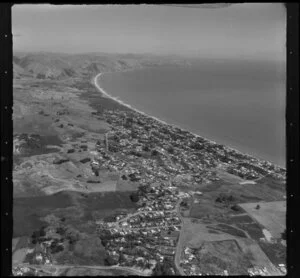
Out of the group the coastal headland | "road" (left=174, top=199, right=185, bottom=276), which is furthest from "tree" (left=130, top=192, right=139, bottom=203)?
"road" (left=174, top=199, right=185, bottom=276)

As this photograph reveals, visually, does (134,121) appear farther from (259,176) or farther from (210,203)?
(259,176)

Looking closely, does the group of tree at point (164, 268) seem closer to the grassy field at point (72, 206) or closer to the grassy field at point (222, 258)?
the grassy field at point (222, 258)

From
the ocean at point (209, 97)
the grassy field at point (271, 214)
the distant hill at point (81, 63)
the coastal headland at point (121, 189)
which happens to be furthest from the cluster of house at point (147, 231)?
the distant hill at point (81, 63)

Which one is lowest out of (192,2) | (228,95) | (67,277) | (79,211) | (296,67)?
(67,277)

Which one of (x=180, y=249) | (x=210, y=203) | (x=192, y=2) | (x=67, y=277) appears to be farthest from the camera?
(x=210, y=203)

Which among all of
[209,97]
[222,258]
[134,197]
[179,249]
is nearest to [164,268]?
[179,249]

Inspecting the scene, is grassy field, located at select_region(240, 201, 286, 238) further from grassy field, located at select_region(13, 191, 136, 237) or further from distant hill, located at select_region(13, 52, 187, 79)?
distant hill, located at select_region(13, 52, 187, 79)

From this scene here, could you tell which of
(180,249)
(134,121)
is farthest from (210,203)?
(134,121)
